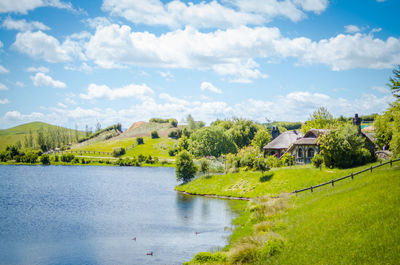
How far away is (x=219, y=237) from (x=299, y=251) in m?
13.0

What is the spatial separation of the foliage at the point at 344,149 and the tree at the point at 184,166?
106 ft

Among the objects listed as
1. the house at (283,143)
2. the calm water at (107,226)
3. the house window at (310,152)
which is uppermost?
the house at (283,143)

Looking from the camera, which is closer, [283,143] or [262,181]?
[262,181]

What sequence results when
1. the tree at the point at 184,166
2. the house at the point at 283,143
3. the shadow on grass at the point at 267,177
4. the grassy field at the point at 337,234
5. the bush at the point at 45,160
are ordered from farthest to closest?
1. the bush at the point at 45,160
2. the house at the point at 283,143
3. the tree at the point at 184,166
4. the shadow on grass at the point at 267,177
5. the grassy field at the point at 337,234

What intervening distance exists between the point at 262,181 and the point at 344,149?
15401 millimetres

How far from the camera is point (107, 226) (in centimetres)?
3819

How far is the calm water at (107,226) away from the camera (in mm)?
27562

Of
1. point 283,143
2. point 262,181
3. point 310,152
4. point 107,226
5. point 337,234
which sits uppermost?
point 283,143

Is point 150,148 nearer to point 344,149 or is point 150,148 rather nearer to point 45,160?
point 45,160

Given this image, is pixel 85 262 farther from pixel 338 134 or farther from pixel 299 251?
pixel 338 134

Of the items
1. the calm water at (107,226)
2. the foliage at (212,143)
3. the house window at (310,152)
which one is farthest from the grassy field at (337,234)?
the foliage at (212,143)

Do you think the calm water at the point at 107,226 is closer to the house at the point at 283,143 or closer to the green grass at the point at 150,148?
the house at the point at 283,143

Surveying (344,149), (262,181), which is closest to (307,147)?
(262,181)

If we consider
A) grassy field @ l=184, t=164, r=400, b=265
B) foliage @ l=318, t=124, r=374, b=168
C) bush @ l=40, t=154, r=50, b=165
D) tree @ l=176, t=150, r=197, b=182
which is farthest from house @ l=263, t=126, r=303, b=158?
bush @ l=40, t=154, r=50, b=165
